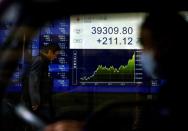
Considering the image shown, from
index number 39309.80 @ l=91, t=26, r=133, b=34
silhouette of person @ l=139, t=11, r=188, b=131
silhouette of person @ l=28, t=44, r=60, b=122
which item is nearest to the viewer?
silhouette of person @ l=139, t=11, r=188, b=131

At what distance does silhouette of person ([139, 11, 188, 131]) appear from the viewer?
2.66 metres

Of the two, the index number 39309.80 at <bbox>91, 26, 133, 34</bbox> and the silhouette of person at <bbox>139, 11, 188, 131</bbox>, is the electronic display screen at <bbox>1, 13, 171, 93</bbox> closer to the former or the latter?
the index number 39309.80 at <bbox>91, 26, 133, 34</bbox>

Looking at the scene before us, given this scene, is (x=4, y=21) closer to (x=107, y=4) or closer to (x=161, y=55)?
(x=107, y=4)

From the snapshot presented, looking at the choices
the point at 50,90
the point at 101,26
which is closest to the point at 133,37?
the point at 101,26

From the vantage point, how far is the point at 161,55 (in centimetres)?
271

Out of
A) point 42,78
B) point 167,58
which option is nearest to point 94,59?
point 42,78

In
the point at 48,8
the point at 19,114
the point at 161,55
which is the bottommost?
the point at 19,114

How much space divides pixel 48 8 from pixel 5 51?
285 mm

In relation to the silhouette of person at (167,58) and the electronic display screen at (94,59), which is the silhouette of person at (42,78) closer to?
the electronic display screen at (94,59)

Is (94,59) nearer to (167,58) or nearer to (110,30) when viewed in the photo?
(110,30)

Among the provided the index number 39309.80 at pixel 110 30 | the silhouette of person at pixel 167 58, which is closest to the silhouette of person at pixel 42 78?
the index number 39309.80 at pixel 110 30

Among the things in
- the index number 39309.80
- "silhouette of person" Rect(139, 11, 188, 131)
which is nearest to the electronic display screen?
the index number 39309.80

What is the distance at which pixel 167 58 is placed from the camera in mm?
2695

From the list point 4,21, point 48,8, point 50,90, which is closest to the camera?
point 48,8
